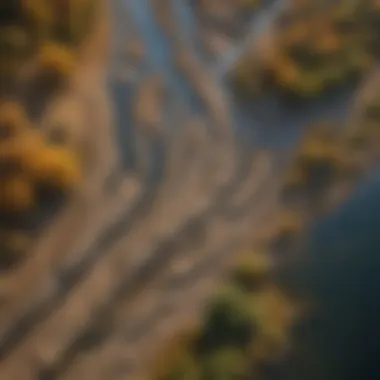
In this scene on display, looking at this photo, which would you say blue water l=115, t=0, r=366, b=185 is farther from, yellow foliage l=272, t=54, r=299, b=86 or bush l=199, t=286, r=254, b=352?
bush l=199, t=286, r=254, b=352

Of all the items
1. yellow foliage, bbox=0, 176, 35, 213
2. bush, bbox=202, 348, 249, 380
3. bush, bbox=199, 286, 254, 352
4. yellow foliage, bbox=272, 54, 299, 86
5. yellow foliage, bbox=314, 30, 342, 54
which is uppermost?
yellow foliage, bbox=314, 30, 342, 54

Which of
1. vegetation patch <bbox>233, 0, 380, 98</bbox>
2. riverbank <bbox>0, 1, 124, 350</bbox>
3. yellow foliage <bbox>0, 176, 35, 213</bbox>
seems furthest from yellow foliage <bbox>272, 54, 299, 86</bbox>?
A: yellow foliage <bbox>0, 176, 35, 213</bbox>

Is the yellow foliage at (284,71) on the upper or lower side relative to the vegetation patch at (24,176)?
upper

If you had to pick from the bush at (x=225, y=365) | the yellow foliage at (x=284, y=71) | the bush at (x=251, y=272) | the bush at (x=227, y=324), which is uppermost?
the yellow foliage at (x=284, y=71)

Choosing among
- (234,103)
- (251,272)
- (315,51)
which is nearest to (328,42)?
(315,51)

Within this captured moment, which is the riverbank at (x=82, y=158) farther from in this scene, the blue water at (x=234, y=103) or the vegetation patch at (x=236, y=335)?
the vegetation patch at (x=236, y=335)

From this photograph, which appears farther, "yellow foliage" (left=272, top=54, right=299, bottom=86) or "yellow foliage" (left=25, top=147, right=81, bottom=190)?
"yellow foliage" (left=272, top=54, right=299, bottom=86)

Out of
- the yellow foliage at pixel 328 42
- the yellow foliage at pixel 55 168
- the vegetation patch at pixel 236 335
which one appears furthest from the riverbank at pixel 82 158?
the yellow foliage at pixel 328 42

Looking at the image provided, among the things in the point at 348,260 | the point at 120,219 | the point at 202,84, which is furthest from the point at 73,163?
the point at 348,260

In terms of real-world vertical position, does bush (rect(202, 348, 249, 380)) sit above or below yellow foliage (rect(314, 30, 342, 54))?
below
